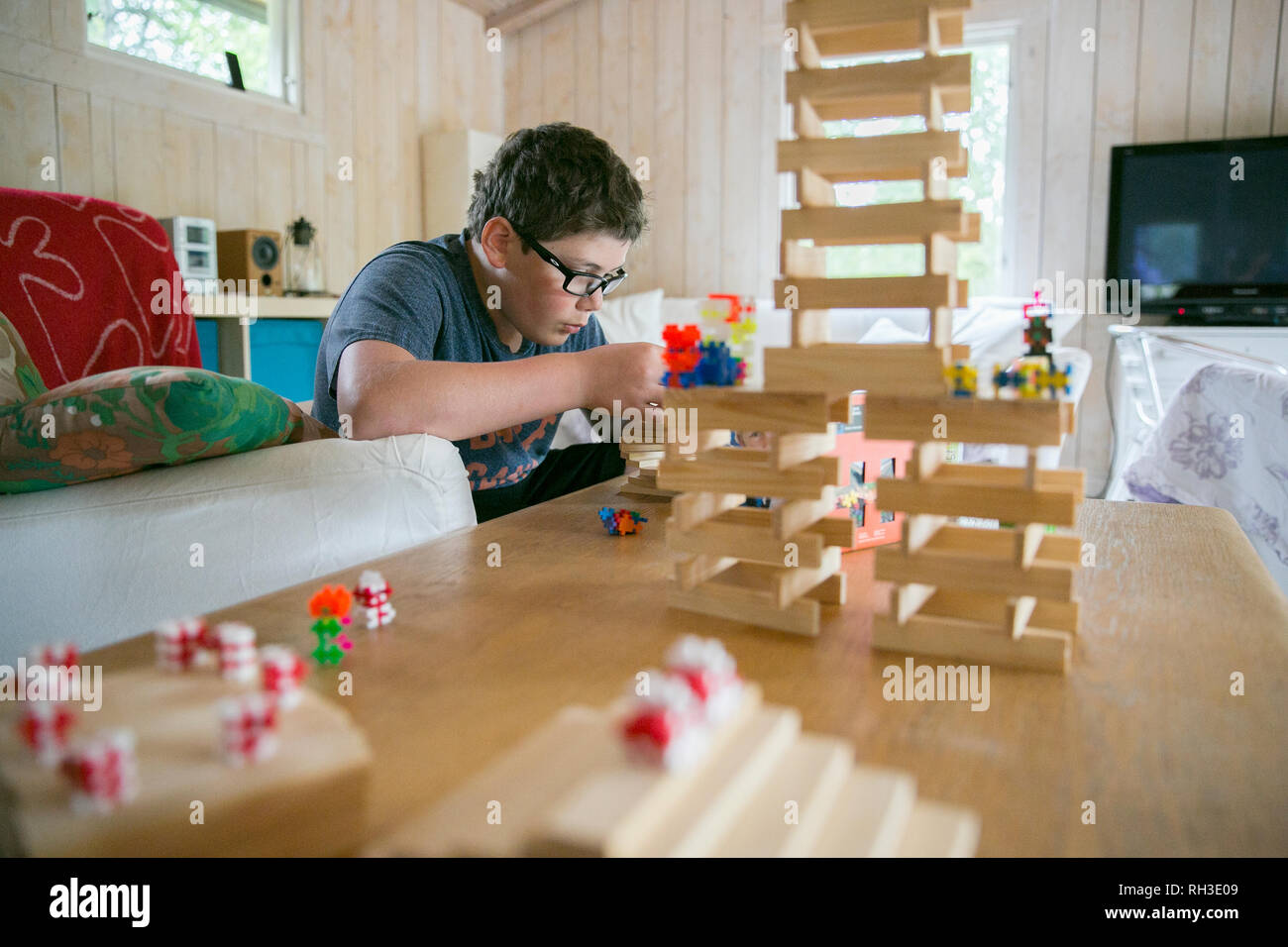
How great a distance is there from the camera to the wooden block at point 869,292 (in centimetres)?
62

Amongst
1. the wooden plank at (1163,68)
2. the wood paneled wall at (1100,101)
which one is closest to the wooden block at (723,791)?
the wood paneled wall at (1100,101)

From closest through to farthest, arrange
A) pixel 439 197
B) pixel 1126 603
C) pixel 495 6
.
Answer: pixel 1126 603 < pixel 439 197 < pixel 495 6

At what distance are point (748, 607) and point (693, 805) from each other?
353 mm

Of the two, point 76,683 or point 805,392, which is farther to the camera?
point 805,392

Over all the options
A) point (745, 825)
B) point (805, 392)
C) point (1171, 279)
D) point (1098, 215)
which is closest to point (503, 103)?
point (1098, 215)

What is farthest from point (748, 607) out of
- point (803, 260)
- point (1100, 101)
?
point (1100, 101)

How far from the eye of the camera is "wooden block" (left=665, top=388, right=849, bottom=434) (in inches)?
25.6

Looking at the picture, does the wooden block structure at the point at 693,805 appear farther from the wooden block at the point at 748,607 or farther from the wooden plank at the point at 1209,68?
the wooden plank at the point at 1209,68

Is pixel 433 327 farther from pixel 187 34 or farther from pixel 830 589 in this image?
pixel 187 34

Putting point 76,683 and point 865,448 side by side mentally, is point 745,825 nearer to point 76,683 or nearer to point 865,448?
point 76,683

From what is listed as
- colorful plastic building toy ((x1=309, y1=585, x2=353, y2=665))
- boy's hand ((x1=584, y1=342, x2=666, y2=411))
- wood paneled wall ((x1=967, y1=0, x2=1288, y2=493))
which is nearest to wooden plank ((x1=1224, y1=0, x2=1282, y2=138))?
wood paneled wall ((x1=967, y1=0, x2=1288, y2=493))

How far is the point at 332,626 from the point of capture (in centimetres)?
63
